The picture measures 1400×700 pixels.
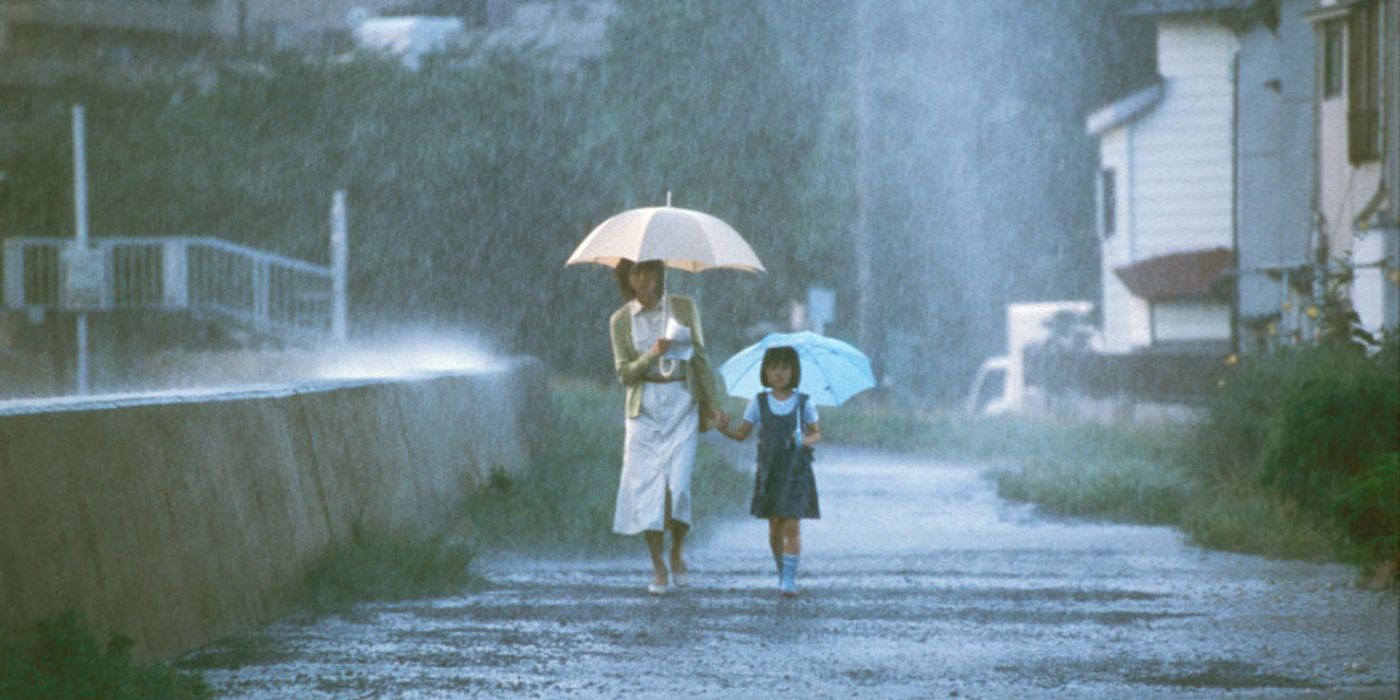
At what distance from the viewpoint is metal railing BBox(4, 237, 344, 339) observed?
38938mm

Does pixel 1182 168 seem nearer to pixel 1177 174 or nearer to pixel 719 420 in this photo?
pixel 1177 174

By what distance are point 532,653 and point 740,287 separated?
37.6m

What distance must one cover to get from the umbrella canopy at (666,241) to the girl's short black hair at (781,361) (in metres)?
0.46

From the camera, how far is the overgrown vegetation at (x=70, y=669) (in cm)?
649

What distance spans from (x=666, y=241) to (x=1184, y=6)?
90.3 feet

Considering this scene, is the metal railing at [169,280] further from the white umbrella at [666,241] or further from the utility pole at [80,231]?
the white umbrella at [666,241]

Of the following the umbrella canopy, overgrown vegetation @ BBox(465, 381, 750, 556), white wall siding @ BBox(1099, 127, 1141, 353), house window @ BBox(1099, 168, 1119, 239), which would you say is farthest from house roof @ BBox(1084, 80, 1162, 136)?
the umbrella canopy

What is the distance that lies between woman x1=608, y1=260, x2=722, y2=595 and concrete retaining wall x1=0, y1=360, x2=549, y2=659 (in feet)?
5.17

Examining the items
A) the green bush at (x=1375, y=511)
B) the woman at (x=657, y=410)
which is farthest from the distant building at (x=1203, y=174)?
the woman at (x=657, y=410)

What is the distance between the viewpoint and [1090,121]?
4094cm

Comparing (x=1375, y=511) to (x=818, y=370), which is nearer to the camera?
(x=1375, y=511)

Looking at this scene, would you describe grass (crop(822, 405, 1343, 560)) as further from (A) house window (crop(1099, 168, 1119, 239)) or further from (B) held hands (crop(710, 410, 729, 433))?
(A) house window (crop(1099, 168, 1119, 239))

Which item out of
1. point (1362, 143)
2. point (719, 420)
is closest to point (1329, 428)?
Answer: point (719, 420)

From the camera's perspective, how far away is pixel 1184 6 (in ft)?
120
